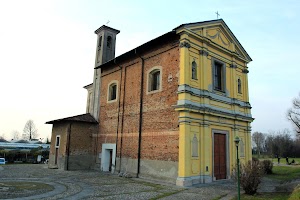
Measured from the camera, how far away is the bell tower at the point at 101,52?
21.9 metres

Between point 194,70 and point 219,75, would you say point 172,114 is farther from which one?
point 219,75

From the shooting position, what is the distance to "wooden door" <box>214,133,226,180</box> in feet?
47.0

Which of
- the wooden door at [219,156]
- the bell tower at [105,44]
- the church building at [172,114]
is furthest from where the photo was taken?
the bell tower at [105,44]

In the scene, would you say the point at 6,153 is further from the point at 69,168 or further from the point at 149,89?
the point at 149,89

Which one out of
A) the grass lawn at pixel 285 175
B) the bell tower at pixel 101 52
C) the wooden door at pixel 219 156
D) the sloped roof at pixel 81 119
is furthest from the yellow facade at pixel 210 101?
the bell tower at pixel 101 52

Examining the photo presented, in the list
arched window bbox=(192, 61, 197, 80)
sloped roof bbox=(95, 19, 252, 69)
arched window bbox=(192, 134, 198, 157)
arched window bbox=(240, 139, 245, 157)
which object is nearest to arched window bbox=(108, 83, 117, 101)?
sloped roof bbox=(95, 19, 252, 69)

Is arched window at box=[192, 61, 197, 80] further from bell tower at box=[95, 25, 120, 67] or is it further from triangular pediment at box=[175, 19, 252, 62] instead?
bell tower at box=[95, 25, 120, 67]

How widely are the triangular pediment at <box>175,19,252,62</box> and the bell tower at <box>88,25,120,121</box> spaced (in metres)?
10.4

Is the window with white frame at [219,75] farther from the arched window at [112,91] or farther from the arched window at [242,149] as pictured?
the arched window at [112,91]

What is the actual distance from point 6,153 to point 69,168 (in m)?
15.9

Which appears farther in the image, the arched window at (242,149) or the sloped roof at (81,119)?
the sloped roof at (81,119)

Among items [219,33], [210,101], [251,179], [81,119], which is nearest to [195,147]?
[210,101]

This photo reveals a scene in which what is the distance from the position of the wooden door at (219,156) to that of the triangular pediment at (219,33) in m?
6.15

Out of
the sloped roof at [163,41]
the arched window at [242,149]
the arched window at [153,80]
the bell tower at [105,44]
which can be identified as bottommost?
the arched window at [242,149]
